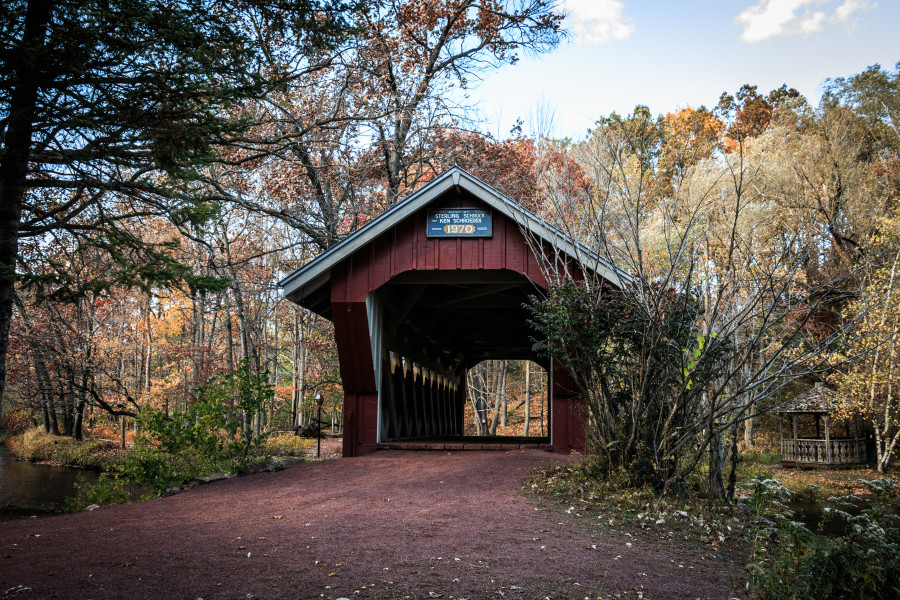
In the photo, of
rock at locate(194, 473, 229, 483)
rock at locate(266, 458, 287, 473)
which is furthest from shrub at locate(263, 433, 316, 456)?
rock at locate(194, 473, 229, 483)

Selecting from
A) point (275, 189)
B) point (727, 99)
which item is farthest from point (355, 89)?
point (727, 99)

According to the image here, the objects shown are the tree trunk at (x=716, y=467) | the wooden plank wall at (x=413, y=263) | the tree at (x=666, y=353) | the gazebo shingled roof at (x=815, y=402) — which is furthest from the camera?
the gazebo shingled roof at (x=815, y=402)

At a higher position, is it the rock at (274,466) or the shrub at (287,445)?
the rock at (274,466)

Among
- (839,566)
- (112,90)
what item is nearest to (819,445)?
(839,566)

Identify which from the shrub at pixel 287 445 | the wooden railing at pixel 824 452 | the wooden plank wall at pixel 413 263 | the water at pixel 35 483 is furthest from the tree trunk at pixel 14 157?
the wooden railing at pixel 824 452

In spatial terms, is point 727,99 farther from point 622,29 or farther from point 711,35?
point 711,35

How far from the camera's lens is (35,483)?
48.2 feet

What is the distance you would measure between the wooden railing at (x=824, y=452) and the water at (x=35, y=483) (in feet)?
65.7

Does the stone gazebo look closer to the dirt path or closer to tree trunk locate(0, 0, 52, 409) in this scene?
the dirt path

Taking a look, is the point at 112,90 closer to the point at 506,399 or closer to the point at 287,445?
the point at 287,445

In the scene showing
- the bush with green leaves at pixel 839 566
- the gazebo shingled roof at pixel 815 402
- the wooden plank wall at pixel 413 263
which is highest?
the wooden plank wall at pixel 413 263

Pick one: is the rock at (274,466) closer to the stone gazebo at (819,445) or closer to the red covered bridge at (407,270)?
the red covered bridge at (407,270)

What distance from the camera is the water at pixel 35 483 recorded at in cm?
1159

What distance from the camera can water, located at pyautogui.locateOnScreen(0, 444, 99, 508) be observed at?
Result: 38.0ft
